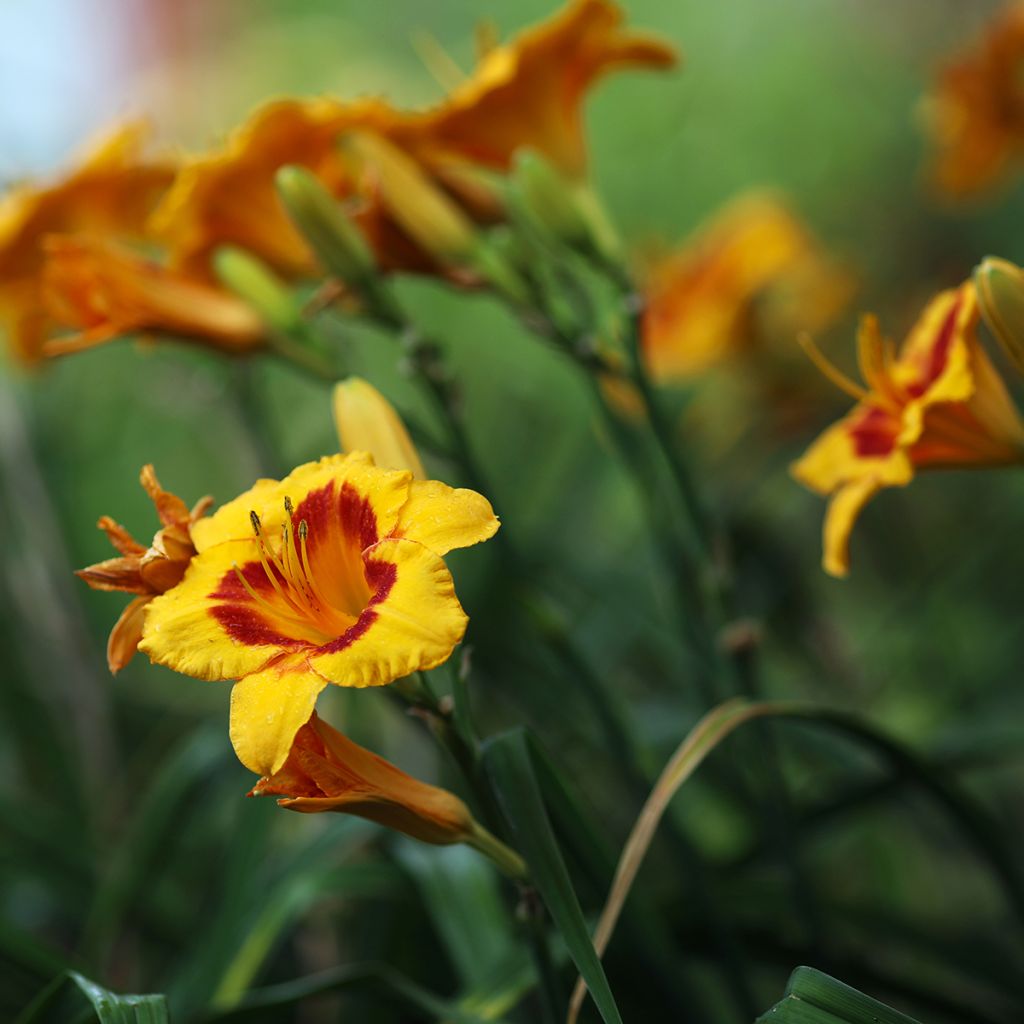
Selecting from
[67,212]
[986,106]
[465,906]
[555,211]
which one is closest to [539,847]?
[465,906]

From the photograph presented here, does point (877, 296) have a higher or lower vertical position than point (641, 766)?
higher

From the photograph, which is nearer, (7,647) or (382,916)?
(382,916)

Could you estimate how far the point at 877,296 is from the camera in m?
2.11

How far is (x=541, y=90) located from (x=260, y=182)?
0.70 feet

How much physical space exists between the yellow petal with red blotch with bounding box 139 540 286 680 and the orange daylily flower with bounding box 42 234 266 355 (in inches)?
11.5

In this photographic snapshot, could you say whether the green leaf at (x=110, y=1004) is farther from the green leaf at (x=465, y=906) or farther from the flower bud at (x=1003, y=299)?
the flower bud at (x=1003, y=299)

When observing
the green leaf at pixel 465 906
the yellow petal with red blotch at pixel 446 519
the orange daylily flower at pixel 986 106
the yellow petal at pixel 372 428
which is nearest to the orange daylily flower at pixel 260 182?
the yellow petal at pixel 372 428

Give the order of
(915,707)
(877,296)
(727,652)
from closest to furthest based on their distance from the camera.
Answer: (727,652), (915,707), (877,296)

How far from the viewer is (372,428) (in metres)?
0.56

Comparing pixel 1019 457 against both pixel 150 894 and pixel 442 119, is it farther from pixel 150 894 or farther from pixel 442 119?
pixel 150 894

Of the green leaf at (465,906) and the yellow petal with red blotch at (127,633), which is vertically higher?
the yellow petal with red blotch at (127,633)

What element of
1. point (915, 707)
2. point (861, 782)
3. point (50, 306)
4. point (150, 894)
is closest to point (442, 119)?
point (50, 306)

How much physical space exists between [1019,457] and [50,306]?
66cm

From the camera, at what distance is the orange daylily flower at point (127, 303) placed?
2.38 ft
